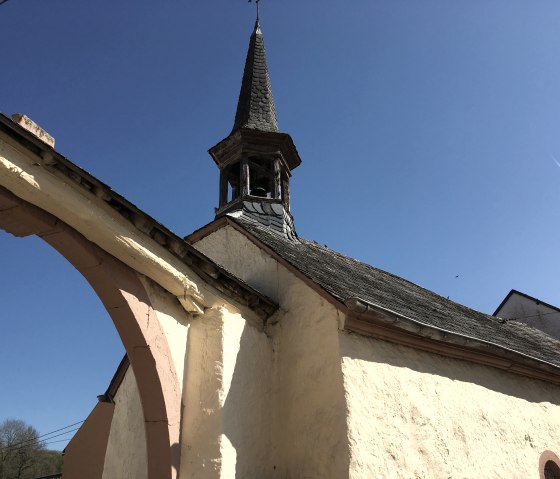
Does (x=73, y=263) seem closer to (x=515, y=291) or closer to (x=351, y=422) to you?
(x=351, y=422)

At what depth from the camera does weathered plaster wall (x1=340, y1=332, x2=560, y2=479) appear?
5723mm

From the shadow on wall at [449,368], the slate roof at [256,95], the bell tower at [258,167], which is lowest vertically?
the shadow on wall at [449,368]

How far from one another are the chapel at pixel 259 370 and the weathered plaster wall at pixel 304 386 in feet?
0.06

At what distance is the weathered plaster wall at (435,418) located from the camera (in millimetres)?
5723

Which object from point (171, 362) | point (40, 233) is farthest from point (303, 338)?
point (40, 233)

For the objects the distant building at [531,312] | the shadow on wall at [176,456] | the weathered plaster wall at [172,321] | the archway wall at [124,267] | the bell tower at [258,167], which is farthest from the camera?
the distant building at [531,312]

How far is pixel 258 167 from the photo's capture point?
1120 cm

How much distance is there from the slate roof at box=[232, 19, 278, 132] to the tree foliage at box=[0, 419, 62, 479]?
26.0 metres

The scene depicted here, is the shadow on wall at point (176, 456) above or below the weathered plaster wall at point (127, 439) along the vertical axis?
below

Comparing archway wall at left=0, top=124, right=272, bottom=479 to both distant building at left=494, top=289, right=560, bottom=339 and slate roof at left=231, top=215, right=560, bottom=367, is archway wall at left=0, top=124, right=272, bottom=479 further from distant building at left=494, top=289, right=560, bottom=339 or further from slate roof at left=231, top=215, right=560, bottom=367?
distant building at left=494, top=289, right=560, bottom=339

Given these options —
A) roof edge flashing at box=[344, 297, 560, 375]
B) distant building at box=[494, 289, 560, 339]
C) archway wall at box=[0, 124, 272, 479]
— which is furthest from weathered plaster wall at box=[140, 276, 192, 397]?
distant building at box=[494, 289, 560, 339]

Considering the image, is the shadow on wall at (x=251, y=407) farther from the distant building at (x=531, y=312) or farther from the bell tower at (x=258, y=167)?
the distant building at (x=531, y=312)

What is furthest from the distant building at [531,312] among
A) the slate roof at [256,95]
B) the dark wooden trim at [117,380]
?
the dark wooden trim at [117,380]

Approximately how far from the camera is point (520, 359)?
7930 millimetres
